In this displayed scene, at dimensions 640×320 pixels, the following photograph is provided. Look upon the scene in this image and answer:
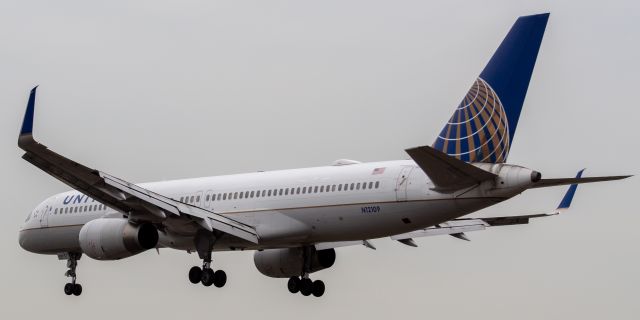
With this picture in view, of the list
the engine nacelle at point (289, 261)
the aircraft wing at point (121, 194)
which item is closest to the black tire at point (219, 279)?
the aircraft wing at point (121, 194)

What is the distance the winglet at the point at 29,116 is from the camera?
42031 mm

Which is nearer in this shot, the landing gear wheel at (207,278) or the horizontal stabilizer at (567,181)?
the horizontal stabilizer at (567,181)

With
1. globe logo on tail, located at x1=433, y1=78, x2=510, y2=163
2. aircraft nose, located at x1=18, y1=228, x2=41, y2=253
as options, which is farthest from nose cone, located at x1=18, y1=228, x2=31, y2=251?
globe logo on tail, located at x1=433, y1=78, x2=510, y2=163

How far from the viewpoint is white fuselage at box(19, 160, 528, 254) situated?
43781mm

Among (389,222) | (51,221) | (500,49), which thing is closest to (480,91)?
(500,49)

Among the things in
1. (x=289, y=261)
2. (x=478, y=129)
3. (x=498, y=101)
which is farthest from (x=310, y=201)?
(x=498, y=101)

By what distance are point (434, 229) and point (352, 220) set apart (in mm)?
6025

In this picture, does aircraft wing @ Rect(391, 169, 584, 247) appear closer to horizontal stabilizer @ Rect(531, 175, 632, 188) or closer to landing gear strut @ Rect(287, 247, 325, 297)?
landing gear strut @ Rect(287, 247, 325, 297)

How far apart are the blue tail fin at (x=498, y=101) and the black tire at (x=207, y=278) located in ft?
32.5

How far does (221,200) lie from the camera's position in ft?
166

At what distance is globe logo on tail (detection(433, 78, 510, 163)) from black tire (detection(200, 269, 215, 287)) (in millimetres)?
9613

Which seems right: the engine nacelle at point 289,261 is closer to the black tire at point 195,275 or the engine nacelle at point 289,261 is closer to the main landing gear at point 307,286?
the main landing gear at point 307,286

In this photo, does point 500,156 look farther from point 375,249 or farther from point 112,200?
point 112,200

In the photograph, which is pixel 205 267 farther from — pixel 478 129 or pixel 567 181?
pixel 567 181
